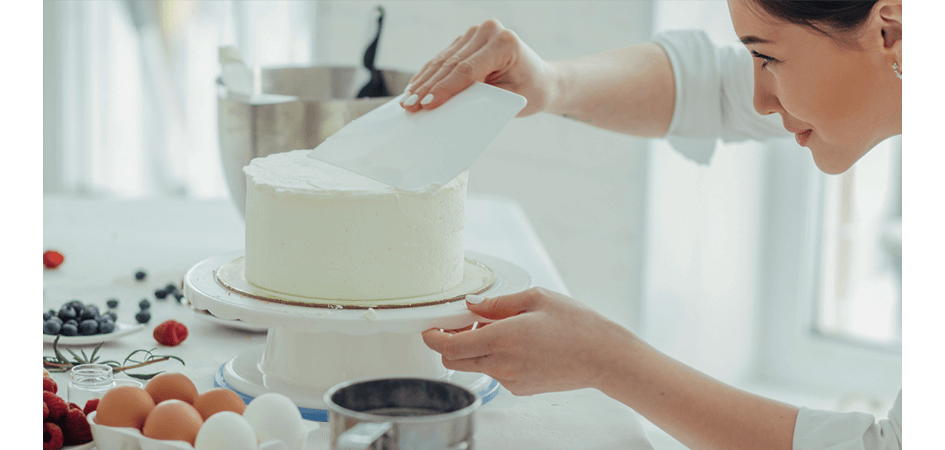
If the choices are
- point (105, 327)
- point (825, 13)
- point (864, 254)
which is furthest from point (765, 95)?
point (864, 254)

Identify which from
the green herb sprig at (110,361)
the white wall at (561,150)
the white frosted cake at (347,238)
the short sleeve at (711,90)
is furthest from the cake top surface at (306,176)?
the white wall at (561,150)

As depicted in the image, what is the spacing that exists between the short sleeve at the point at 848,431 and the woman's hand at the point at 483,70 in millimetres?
546

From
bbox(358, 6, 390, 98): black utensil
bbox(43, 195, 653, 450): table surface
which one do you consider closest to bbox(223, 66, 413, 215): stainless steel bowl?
bbox(358, 6, 390, 98): black utensil

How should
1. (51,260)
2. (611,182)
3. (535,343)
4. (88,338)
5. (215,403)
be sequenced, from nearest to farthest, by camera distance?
(215,403)
(535,343)
(88,338)
(51,260)
(611,182)

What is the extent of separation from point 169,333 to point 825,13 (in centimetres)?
86

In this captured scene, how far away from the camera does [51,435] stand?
2.14 feet

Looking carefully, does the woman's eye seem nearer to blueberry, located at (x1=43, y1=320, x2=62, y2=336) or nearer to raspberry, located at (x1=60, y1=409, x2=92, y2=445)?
raspberry, located at (x1=60, y1=409, x2=92, y2=445)

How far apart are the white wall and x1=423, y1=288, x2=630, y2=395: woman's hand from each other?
1527 millimetres

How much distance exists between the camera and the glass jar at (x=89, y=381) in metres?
0.76

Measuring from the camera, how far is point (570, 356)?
750 millimetres

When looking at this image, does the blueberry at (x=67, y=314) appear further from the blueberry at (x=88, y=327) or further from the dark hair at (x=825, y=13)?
the dark hair at (x=825, y=13)

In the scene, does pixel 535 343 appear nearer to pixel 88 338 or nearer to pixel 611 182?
pixel 88 338

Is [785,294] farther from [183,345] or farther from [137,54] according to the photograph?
[137,54]
